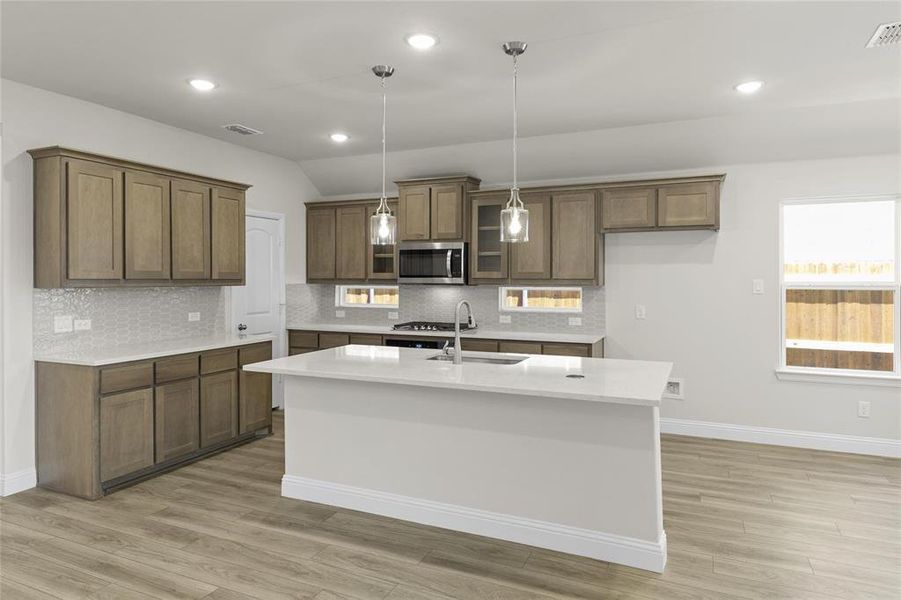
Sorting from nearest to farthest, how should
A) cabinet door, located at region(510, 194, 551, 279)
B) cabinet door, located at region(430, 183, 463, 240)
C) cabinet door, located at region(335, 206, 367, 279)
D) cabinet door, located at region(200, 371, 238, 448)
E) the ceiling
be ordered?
the ceiling, cabinet door, located at region(200, 371, 238, 448), cabinet door, located at region(510, 194, 551, 279), cabinet door, located at region(430, 183, 463, 240), cabinet door, located at region(335, 206, 367, 279)

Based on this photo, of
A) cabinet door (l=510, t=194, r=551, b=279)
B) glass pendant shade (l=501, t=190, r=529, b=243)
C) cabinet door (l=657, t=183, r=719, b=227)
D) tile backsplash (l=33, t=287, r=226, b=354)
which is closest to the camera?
glass pendant shade (l=501, t=190, r=529, b=243)

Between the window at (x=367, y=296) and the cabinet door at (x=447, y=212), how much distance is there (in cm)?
111

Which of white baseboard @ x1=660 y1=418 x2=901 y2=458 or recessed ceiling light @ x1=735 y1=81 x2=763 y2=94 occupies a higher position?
recessed ceiling light @ x1=735 y1=81 x2=763 y2=94

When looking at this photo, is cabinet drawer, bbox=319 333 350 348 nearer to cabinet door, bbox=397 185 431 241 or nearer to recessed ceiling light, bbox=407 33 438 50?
cabinet door, bbox=397 185 431 241

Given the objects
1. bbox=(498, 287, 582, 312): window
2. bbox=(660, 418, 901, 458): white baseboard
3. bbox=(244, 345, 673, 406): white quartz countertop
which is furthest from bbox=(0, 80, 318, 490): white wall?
bbox=(660, 418, 901, 458): white baseboard

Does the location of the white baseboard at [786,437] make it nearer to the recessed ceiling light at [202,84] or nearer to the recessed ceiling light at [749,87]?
the recessed ceiling light at [749,87]

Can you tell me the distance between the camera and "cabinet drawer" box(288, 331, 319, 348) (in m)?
6.39

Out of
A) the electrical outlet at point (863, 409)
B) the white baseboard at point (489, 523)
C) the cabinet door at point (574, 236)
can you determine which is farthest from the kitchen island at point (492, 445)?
the electrical outlet at point (863, 409)

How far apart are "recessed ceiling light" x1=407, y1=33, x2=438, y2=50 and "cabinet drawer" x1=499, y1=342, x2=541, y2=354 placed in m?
2.89

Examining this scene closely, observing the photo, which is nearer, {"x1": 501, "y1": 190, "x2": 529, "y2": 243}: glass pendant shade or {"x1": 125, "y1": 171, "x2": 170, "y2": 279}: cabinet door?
{"x1": 501, "y1": 190, "x2": 529, "y2": 243}: glass pendant shade

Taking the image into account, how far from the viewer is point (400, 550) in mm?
3107

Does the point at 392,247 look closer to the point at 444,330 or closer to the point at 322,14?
the point at 444,330

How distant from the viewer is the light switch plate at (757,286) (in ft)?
17.0

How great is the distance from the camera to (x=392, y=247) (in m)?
6.39
